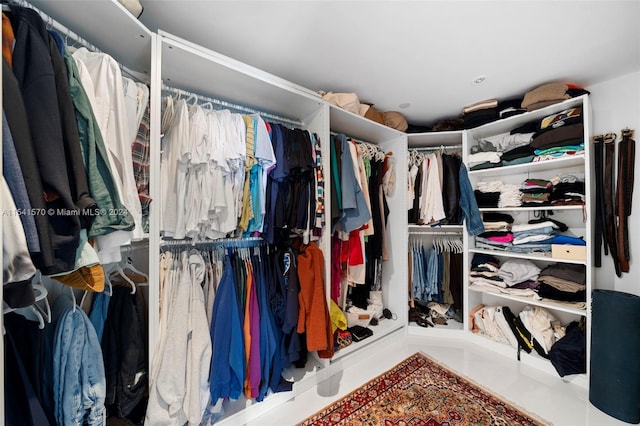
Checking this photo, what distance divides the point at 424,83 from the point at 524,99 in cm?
87

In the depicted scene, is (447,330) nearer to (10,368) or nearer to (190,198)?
(190,198)

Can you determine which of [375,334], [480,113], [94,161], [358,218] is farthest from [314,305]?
[480,113]

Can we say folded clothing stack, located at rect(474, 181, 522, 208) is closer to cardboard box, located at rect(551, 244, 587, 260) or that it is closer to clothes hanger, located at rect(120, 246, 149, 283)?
cardboard box, located at rect(551, 244, 587, 260)

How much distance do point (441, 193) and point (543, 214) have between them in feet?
2.76

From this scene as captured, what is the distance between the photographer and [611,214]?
1771mm

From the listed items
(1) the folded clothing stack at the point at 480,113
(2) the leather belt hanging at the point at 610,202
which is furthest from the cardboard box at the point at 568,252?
(1) the folded clothing stack at the point at 480,113

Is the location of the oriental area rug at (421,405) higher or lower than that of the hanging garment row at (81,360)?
lower

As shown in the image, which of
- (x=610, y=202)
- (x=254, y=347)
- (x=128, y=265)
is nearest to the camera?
(x=128, y=265)

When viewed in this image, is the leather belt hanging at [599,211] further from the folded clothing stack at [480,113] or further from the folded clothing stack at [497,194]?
the folded clothing stack at [480,113]

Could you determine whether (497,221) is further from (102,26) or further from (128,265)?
(102,26)

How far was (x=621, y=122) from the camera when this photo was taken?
1.80m

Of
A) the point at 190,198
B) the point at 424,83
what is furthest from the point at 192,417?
the point at 424,83

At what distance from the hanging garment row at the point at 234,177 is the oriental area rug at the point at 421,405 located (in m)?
1.12

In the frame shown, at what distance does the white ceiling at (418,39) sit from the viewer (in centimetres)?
121
